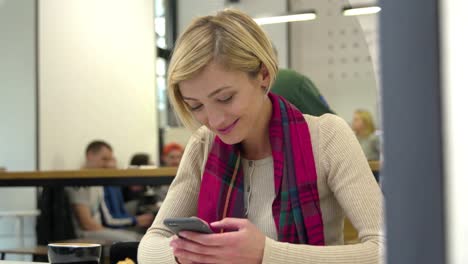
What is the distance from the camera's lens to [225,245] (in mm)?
1122

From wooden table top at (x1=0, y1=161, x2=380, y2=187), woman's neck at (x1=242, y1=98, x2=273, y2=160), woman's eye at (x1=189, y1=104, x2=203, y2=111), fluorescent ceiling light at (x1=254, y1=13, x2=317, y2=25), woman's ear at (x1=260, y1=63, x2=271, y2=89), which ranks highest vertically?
fluorescent ceiling light at (x1=254, y1=13, x2=317, y2=25)

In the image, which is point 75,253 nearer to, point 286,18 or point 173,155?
point 173,155

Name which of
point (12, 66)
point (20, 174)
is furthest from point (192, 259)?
point (12, 66)

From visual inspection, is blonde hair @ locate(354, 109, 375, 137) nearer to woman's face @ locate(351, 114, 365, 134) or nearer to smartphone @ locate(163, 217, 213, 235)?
woman's face @ locate(351, 114, 365, 134)

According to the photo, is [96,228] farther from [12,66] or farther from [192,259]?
[192,259]

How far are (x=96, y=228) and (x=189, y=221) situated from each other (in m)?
4.30

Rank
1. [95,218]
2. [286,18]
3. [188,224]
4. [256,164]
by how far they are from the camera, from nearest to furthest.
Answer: [188,224], [256,164], [95,218], [286,18]

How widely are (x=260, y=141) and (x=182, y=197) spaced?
0.68 ft

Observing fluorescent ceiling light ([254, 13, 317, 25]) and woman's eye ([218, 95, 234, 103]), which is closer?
woman's eye ([218, 95, 234, 103])

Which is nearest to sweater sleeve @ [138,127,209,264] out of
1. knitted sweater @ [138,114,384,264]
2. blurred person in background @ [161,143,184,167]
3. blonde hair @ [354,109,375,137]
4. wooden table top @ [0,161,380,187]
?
knitted sweater @ [138,114,384,264]

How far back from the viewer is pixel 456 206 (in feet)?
0.74

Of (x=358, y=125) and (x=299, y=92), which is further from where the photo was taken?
(x=358, y=125)

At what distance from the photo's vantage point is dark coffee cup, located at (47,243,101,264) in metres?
1.25

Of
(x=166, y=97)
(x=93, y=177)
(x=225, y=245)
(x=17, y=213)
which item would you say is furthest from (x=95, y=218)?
(x=225, y=245)
